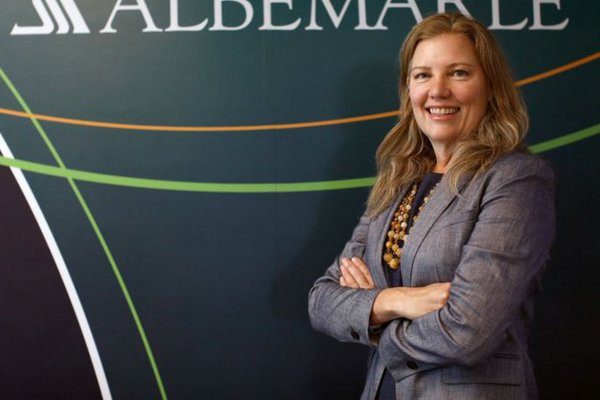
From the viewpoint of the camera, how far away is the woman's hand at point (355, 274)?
1876 mm

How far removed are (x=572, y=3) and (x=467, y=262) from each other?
62.8 inches

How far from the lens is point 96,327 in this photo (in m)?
2.65

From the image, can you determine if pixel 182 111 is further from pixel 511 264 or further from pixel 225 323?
pixel 511 264

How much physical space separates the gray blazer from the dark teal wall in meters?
0.95

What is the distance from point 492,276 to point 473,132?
459mm

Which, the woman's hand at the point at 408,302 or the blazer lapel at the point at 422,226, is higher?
the blazer lapel at the point at 422,226

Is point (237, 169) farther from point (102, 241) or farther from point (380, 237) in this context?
point (380, 237)

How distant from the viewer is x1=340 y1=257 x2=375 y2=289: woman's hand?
1.88 metres

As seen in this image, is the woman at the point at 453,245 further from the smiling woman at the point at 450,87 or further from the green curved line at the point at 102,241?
the green curved line at the point at 102,241

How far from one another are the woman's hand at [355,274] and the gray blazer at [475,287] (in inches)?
6.0

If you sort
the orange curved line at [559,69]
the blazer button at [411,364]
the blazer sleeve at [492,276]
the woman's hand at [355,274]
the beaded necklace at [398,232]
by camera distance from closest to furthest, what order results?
the blazer sleeve at [492,276] → the blazer button at [411,364] → the beaded necklace at [398,232] → the woman's hand at [355,274] → the orange curved line at [559,69]

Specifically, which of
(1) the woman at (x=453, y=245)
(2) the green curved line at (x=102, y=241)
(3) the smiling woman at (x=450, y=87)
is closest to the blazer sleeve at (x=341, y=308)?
(1) the woman at (x=453, y=245)

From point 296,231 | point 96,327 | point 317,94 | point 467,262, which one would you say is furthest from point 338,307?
point 96,327

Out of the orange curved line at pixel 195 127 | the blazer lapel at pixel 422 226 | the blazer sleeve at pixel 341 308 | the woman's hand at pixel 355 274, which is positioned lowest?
the blazer sleeve at pixel 341 308
